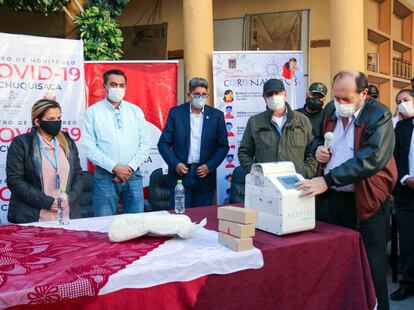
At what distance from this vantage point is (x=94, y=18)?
593cm

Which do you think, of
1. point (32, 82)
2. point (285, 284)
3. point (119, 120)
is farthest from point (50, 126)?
point (285, 284)

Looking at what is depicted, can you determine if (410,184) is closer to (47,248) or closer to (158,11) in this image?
(47,248)

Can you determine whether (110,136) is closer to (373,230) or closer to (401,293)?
(373,230)

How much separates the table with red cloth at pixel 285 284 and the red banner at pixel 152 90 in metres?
2.90

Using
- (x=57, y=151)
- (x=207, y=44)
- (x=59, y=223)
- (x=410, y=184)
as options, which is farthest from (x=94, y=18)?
(x=410, y=184)

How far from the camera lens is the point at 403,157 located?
3.62 metres

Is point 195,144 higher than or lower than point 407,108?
lower

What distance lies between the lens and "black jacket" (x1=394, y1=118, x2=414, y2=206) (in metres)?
3.57

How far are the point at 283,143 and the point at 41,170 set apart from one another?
185 cm

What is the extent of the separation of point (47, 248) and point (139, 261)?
502 millimetres

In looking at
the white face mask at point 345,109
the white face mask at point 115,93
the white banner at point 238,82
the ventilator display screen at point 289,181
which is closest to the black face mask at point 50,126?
the white face mask at point 115,93

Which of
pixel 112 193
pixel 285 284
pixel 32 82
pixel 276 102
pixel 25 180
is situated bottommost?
pixel 285 284

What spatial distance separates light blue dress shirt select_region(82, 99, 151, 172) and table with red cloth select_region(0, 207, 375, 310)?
4.72 feet

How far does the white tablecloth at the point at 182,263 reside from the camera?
1692mm
